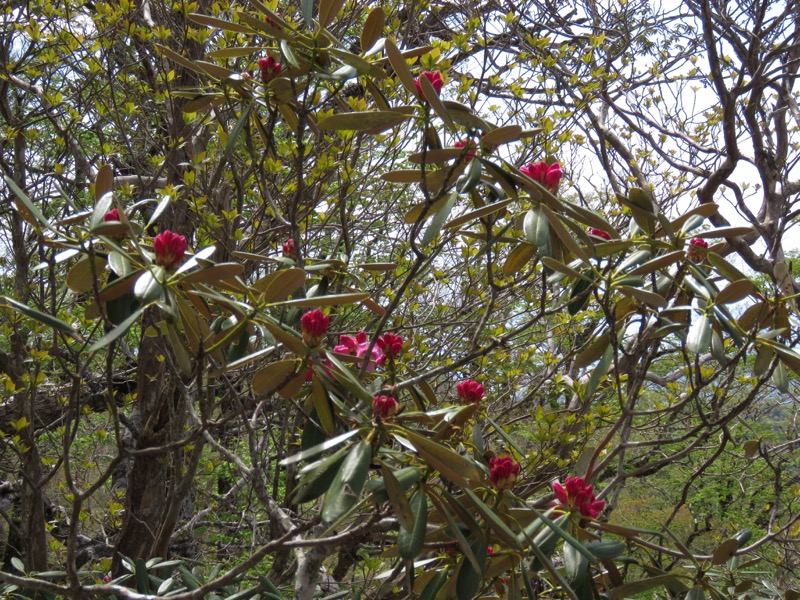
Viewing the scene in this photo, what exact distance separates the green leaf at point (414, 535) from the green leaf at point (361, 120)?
683mm

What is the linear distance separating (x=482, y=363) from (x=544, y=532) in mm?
1695

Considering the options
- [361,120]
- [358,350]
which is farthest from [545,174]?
[358,350]

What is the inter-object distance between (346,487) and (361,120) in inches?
26.0

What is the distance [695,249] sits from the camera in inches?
66.7

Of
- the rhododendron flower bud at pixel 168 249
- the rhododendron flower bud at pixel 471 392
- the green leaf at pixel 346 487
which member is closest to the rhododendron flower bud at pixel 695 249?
the rhododendron flower bud at pixel 471 392

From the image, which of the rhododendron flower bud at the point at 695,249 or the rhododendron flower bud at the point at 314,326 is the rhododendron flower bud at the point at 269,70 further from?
the rhododendron flower bud at the point at 695,249

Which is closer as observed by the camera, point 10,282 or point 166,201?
point 166,201

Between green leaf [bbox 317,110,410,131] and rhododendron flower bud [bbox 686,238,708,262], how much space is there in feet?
2.61

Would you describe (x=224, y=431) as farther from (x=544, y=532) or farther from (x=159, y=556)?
(x=544, y=532)

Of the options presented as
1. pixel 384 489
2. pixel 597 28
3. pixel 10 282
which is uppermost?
pixel 597 28

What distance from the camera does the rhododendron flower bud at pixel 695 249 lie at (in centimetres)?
172

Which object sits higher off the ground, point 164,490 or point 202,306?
point 202,306

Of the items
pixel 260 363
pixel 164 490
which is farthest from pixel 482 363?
pixel 164 490

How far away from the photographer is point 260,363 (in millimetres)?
2783
